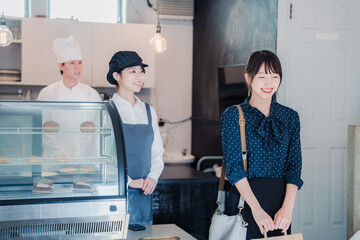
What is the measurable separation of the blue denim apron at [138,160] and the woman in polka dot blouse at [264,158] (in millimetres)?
547

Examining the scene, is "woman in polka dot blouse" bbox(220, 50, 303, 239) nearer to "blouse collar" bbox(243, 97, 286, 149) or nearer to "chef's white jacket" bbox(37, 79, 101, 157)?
"blouse collar" bbox(243, 97, 286, 149)

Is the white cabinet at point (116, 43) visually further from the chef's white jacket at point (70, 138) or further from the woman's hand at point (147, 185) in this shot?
the chef's white jacket at point (70, 138)

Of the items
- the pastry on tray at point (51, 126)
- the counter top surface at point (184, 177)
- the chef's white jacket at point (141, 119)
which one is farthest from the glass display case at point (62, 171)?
the counter top surface at point (184, 177)

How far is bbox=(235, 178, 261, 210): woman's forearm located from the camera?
2186mm

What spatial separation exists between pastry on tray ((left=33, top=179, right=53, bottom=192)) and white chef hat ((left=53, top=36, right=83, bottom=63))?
7.43ft

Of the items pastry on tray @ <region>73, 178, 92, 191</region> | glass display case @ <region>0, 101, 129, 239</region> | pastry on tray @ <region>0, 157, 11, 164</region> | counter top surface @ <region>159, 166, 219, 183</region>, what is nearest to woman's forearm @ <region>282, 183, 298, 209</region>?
glass display case @ <region>0, 101, 129, 239</region>

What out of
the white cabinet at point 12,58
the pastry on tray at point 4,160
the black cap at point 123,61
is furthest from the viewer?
the white cabinet at point 12,58

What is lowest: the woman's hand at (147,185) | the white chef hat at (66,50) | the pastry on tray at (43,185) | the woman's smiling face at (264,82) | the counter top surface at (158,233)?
the counter top surface at (158,233)

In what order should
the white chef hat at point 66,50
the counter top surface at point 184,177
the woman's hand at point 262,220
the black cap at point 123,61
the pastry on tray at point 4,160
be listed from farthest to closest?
the white chef hat at point 66,50
the counter top surface at point 184,177
the black cap at point 123,61
the woman's hand at point 262,220
the pastry on tray at point 4,160

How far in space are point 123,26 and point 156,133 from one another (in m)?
2.94

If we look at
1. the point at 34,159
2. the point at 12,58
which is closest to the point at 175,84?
the point at 12,58

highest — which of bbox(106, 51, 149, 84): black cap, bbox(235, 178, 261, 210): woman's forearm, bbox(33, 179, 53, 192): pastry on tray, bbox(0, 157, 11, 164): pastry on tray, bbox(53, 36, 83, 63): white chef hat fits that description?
bbox(53, 36, 83, 63): white chef hat

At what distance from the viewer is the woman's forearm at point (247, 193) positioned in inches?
86.0

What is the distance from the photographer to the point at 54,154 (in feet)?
7.23
